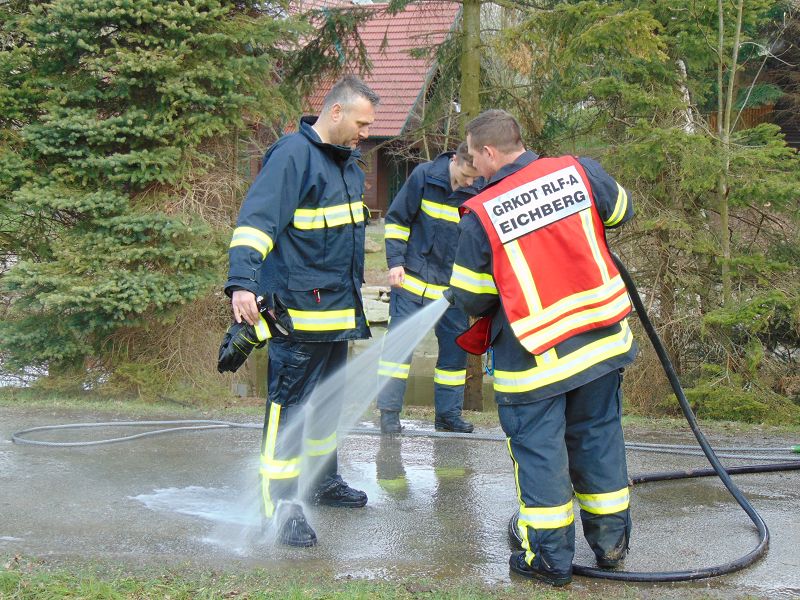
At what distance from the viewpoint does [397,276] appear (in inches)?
239

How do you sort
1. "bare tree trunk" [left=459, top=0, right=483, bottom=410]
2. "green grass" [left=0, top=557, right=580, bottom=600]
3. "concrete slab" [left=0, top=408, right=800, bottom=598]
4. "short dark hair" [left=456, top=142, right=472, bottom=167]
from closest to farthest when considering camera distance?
"green grass" [left=0, top=557, right=580, bottom=600]
"concrete slab" [left=0, top=408, right=800, bottom=598]
"short dark hair" [left=456, top=142, right=472, bottom=167]
"bare tree trunk" [left=459, top=0, right=483, bottom=410]

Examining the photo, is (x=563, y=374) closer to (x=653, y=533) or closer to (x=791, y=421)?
(x=653, y=533)

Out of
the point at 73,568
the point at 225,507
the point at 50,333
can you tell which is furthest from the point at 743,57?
the point at 73,568

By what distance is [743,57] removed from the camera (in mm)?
13312

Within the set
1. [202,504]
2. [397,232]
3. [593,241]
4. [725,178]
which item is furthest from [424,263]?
[725,178]

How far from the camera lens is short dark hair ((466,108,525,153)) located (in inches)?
146

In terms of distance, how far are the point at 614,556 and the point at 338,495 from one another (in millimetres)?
1542

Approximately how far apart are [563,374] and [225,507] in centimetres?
207

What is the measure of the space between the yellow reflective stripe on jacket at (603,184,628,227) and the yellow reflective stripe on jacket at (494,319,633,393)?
0.49 meters

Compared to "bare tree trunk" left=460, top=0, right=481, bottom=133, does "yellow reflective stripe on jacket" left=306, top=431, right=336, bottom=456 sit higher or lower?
lower

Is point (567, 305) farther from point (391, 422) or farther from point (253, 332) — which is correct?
point (391, 422)

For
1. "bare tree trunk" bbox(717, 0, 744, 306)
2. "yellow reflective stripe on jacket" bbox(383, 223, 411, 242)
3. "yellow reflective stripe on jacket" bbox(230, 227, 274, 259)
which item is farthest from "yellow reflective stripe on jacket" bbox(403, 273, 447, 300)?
"bare tree trunk" bbox(717, 0, 744, 306)

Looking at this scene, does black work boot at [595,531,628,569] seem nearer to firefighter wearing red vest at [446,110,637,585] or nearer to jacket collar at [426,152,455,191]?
firefighter wearing red vest at [446,110,637,585]

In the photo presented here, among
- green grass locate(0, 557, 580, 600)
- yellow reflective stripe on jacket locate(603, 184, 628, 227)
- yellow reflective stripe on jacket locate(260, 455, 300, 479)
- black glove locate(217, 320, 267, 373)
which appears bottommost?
green grass locate(0, 557, 580, 600)
